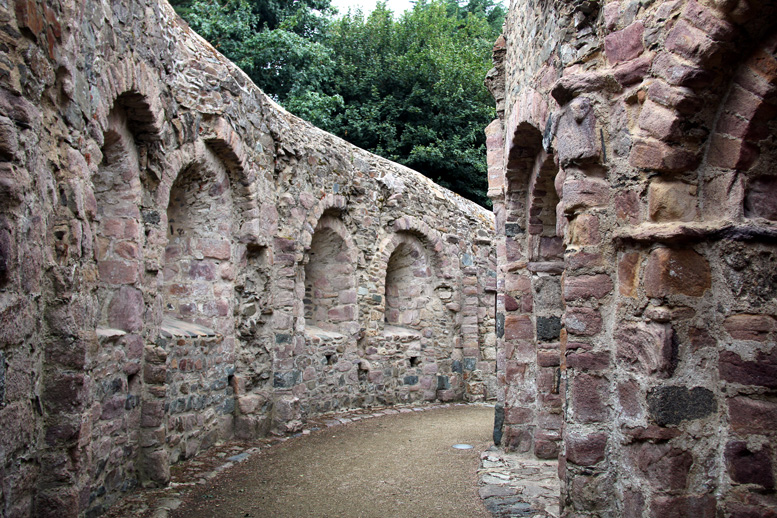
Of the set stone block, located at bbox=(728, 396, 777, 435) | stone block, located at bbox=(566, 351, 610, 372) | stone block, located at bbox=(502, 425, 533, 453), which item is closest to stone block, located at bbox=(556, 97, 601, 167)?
stone block, located at bbox=(566, 351, 610, 372)

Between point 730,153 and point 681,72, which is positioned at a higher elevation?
point 681,72

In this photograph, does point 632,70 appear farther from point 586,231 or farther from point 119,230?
point 119,230

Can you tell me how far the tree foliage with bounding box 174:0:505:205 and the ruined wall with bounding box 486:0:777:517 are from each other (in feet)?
41.0

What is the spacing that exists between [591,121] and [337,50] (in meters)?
15.8

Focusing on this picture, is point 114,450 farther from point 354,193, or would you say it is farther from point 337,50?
point 337,50

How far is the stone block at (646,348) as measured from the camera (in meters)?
2.92

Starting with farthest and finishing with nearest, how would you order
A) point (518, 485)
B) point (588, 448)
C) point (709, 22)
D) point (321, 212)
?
point (321, 212), point (518, 485), point (588, 448), point (709, 22)

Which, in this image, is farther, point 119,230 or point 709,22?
point 119,230

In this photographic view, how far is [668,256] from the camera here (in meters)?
2.95

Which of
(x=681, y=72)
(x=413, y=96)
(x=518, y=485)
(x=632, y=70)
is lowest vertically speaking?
(x=518, y=485)

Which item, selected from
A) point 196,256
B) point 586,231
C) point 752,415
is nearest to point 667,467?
point 752,415

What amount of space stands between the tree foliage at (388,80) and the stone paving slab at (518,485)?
35.9 ft

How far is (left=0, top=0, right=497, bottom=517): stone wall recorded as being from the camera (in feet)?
10.8

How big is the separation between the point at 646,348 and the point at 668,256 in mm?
451
